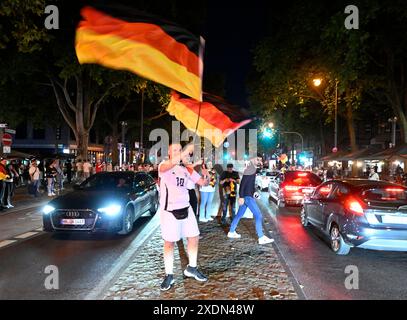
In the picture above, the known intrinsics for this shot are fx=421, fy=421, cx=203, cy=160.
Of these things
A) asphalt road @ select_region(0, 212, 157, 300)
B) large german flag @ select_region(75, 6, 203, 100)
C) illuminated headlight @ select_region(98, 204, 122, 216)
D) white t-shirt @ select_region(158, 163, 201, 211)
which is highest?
large german flag @ select_region(75, 6, 203, 100)

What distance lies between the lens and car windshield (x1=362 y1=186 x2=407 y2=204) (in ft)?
25.9

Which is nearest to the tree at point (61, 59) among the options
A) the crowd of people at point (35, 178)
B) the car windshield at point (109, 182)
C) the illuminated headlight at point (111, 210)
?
the crowd of people at point (35, 178)

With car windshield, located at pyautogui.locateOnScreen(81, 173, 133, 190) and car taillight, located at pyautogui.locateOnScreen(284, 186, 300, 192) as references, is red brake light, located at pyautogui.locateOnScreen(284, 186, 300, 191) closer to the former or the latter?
car taillight, located at pyautogui.locateOnScreen(284, 186, 300, 192)

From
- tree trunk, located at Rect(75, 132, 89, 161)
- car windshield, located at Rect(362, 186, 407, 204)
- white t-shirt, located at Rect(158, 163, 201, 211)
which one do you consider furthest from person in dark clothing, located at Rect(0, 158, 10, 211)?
tree trunk, located at Rect(75, 132, 89, 161)

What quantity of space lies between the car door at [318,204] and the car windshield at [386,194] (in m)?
1.25

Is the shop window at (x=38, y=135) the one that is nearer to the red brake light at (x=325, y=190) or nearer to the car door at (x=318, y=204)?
the car door at (x=318, y=204)

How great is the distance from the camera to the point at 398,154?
78.3 feet

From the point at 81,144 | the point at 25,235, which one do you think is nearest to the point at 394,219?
the point at 25,235

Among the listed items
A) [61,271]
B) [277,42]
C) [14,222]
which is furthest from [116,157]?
[61,271]

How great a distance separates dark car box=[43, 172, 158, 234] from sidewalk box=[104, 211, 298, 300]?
3.35 feet

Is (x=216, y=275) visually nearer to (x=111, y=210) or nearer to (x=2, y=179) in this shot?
(x=111, y=210)

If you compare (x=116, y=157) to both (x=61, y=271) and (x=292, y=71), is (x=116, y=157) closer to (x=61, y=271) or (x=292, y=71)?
(x=292, y=71)

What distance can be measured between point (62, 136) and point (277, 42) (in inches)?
1553

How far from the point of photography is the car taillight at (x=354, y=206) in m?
7.66
